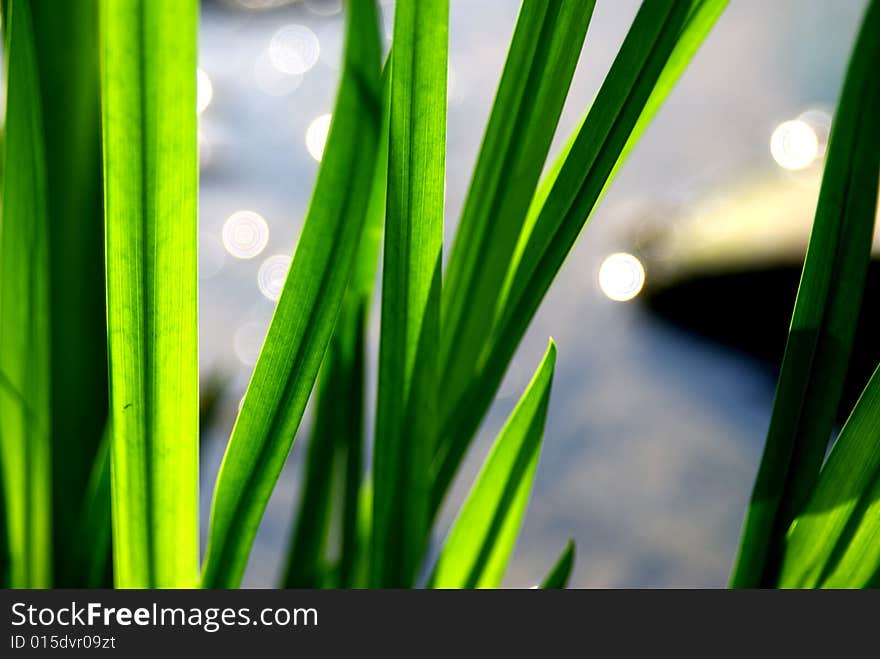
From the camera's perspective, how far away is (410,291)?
290 mm

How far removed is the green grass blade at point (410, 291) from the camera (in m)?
0.26

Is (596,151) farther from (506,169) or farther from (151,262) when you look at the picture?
(151,262)

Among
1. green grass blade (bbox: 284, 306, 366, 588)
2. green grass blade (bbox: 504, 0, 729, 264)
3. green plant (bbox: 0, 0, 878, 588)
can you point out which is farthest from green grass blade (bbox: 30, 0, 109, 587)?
green grass blade (bbox: 504, 0, 729, 264)

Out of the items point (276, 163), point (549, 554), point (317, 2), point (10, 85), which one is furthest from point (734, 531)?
point (317, 2)

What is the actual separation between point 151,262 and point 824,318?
0.85 ft

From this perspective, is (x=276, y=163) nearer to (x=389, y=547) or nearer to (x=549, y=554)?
(x=549, y=554)

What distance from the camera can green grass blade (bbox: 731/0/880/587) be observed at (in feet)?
0.88

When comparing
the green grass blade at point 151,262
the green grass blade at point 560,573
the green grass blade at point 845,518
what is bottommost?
the green grass blade at point 560,573

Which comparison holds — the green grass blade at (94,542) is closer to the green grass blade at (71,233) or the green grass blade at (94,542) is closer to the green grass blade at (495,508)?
the green grass blade at (71,233)

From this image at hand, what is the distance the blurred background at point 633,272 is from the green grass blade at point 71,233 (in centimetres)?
18

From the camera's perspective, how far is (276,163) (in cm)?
158

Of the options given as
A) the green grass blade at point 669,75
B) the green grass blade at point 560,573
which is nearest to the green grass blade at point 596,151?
the green grass blade at point 669,75

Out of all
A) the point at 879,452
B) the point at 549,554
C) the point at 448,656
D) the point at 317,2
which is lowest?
the point at 549,554

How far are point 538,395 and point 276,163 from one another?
137 centimetres
